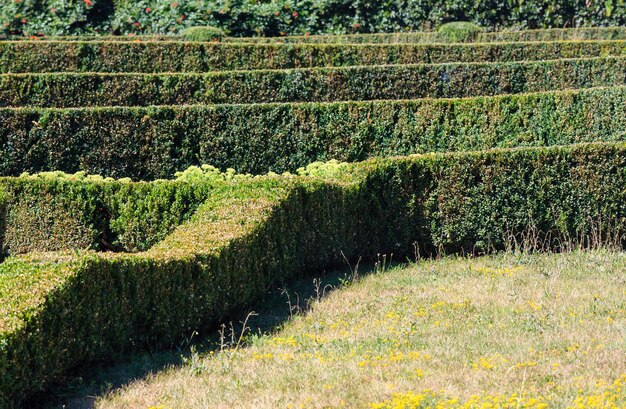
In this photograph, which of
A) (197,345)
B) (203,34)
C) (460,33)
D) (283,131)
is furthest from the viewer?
(460,33)

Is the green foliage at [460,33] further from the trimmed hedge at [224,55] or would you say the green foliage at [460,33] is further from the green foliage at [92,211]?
the green foliage at [92,211]

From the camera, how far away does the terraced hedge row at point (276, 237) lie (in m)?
7.04

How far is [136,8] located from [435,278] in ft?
60.9

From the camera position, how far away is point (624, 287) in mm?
10016

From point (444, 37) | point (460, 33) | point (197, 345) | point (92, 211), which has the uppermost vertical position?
point (460, 33)

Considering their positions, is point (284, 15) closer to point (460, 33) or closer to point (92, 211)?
point (460, 33)

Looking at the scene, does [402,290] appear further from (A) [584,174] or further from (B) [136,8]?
(B) [136,8]

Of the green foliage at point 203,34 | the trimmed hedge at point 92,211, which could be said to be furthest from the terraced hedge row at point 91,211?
the green foliage at point 203,34

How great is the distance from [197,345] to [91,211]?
3.73 meters

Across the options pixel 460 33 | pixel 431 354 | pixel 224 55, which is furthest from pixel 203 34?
pixel 431 354

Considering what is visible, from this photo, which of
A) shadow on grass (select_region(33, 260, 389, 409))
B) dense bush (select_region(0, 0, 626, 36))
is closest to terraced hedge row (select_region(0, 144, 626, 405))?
shadow on grass (select_region(33, 260, 389, 409))

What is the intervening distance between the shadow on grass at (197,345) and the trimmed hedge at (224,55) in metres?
8.13

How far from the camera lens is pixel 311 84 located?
17.0 metres

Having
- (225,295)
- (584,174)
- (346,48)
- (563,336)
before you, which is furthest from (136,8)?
(563,336)
